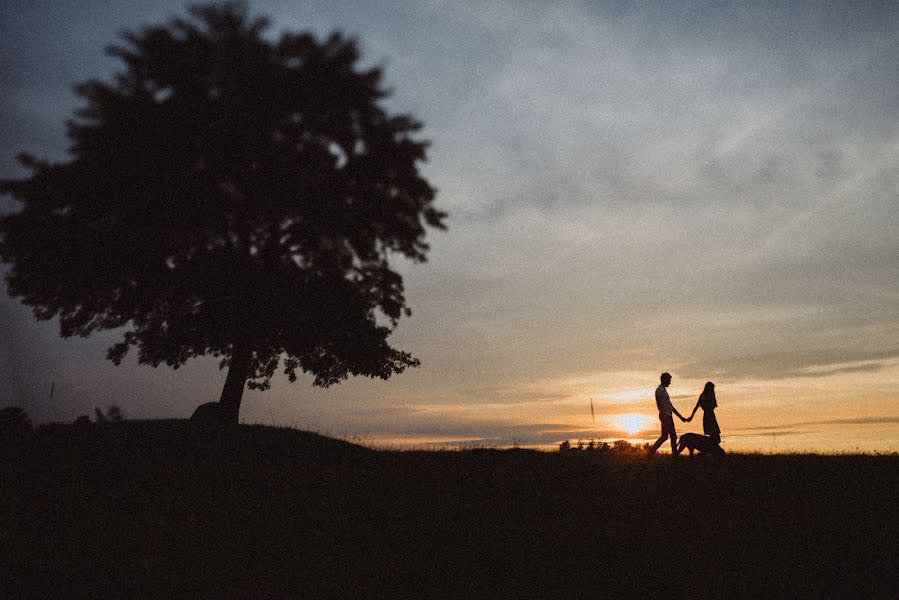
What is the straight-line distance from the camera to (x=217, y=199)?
23.1m

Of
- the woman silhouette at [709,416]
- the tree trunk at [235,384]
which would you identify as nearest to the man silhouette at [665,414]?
the woman silhouette at [709,416]

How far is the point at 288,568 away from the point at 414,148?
1940 centimetres

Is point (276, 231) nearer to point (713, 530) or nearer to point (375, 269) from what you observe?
point (375, 269)

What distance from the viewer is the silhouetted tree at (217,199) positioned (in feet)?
73.7

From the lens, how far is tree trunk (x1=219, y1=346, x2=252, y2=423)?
24.0 metres

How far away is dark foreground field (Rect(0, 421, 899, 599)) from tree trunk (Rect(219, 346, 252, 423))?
7707mm

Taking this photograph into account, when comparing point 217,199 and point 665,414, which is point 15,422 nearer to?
point 217,199

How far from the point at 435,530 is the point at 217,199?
17019 mm

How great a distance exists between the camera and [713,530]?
390 inches

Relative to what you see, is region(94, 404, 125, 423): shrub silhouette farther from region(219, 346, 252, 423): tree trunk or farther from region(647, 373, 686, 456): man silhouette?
region(647, 373, 686, 456): man silhouette

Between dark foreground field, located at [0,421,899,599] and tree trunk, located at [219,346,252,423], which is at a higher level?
tree trunk, located at [219,346,252,423]

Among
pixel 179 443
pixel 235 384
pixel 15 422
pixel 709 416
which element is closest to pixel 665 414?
pixel 709 416

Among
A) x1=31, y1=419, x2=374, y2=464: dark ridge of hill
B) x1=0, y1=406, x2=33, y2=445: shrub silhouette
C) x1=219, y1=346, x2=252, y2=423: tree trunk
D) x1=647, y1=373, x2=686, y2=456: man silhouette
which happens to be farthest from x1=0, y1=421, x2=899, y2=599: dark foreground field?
x1=219, y1=346, x2=252, y2=423: tree trunk

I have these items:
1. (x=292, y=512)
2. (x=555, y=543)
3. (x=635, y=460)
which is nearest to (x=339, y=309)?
(x=635, y=460)
